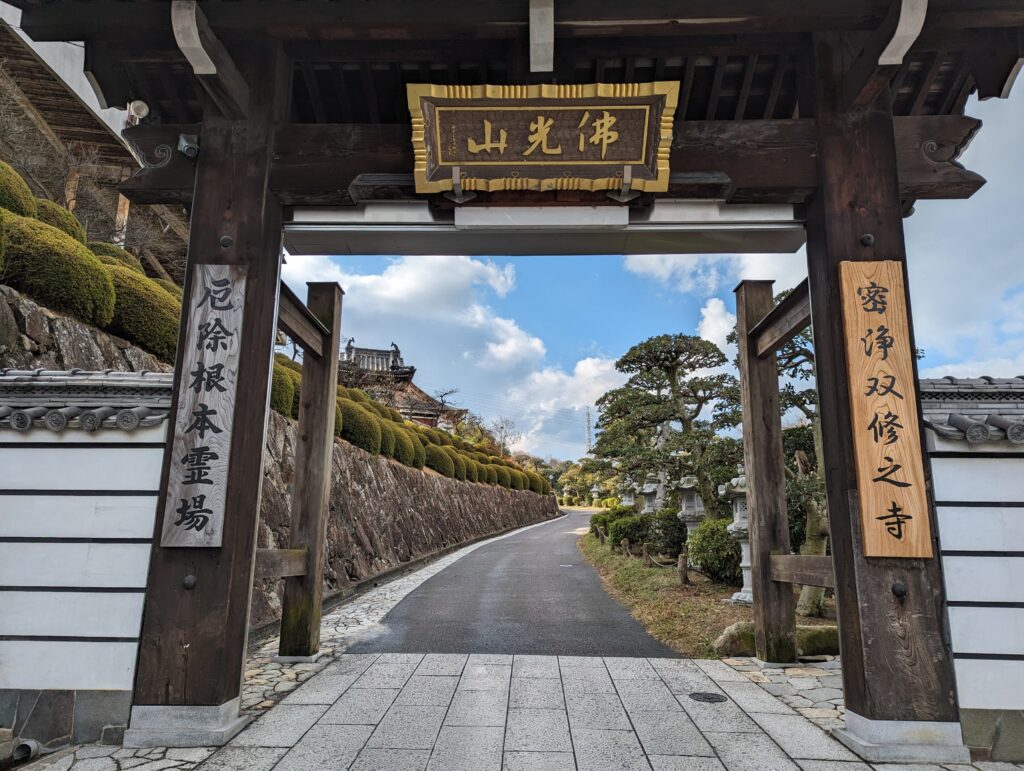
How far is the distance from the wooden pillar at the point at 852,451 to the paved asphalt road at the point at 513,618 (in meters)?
2.91

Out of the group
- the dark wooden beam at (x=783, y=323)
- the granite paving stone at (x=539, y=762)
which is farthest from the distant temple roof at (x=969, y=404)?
the granite paving stone at (x=539, y=762)

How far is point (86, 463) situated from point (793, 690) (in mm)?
5710

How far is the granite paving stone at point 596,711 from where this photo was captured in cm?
412

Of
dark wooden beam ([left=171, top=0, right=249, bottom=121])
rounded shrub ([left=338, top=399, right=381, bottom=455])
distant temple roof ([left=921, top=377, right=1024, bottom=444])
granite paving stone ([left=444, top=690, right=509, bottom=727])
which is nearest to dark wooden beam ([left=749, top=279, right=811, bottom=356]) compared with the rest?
distant temple roof ([left=921, top=377, right=1024, bottom=444])

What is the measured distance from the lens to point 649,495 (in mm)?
17891

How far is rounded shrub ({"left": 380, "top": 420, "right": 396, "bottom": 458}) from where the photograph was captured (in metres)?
16.0

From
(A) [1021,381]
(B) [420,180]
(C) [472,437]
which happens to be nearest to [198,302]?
(B) [420,180]

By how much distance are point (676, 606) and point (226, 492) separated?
7.07 m

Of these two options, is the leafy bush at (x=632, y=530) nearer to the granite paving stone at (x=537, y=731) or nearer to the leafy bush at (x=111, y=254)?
the granite paving stone at (x=537, y=731)

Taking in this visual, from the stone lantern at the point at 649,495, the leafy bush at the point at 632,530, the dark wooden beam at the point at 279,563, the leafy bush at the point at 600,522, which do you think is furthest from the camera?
the leafy bush at the point at 600,522

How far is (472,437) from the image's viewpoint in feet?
132

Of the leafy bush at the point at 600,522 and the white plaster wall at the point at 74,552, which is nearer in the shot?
the white plaster wall at the point at 74,552

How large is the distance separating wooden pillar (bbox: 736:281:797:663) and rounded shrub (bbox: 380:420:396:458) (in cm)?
1127

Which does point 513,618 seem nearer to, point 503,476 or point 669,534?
point 669,534
